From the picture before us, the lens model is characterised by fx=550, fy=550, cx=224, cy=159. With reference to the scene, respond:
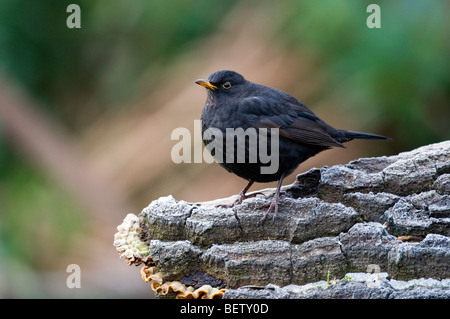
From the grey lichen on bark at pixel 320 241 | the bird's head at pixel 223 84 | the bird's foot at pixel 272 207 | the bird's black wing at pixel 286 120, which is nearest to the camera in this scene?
the grey lichen on bark at pixel 320 241

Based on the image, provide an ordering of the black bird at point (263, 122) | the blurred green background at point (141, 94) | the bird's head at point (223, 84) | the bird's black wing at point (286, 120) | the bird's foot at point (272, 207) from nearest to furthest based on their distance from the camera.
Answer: the bird's foot at point (272, 207) → the black bird at point (263, 122) → the bird's black wing at point (286, 120) → the bird's head at point (223, 84) → the blurred green background at point (141, 94)

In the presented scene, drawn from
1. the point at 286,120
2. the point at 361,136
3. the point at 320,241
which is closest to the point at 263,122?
the point at 286,120

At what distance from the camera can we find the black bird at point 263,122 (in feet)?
12.2

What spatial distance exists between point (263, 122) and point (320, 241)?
1.25 meters

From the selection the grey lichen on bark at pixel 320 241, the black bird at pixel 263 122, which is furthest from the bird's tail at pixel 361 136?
the grey lichen on bark at pixel 320 241

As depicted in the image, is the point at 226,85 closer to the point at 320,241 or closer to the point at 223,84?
the point at 223,84

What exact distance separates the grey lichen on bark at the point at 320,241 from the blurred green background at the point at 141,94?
1.99 meters

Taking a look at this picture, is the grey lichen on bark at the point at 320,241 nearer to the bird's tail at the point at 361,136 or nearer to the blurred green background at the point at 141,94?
the bird's tail at the point at 361,136

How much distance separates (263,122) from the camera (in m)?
3.81

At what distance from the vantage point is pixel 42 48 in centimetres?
649

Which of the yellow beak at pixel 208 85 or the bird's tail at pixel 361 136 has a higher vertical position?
the yellow beak at pixel 208 85

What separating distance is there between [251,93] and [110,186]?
283cm

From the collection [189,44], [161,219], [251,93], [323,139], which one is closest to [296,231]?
[161,219]

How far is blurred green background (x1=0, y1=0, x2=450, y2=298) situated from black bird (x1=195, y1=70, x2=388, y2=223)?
3.75 feet
